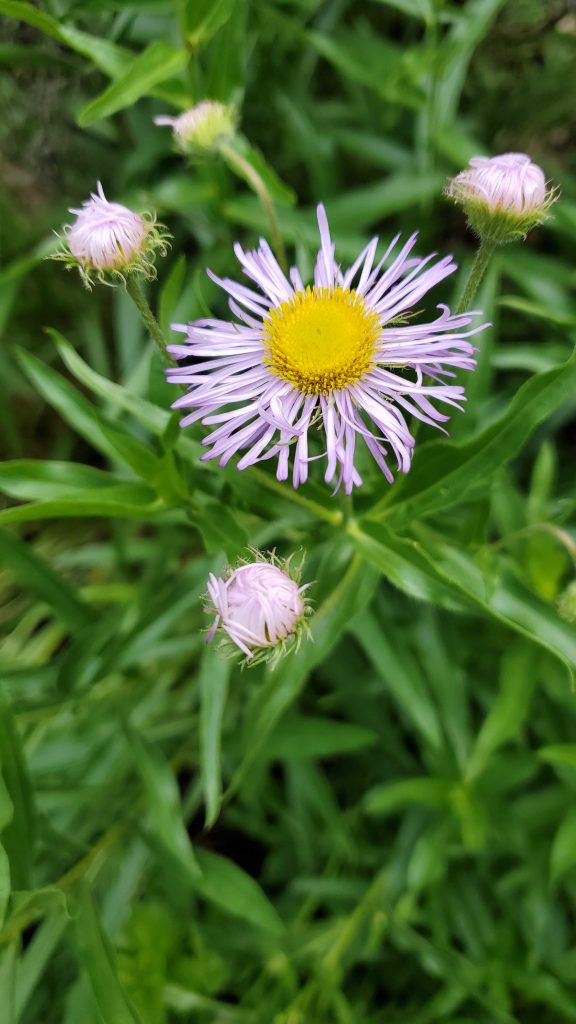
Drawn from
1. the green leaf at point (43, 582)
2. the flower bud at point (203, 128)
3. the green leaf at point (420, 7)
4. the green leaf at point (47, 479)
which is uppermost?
the green leaf at point (420, 7)

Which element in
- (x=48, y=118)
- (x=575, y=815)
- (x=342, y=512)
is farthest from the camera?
(x=48, y=118)

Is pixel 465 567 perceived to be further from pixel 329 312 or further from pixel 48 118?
pixel 48 118

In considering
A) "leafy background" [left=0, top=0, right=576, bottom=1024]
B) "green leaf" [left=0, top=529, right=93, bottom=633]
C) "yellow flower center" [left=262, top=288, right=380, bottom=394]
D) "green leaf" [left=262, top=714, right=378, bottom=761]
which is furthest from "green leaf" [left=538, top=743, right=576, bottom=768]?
"green leaf" [left=0, top=529, right=93, bottom=633]

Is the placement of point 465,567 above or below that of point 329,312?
below

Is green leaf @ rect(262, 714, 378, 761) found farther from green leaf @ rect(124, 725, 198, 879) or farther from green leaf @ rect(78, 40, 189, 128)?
green leaf @ rect(78, 40, 189, 128)

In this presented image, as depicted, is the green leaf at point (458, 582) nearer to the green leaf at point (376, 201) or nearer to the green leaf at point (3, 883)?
the green leaf at point (3, 883)

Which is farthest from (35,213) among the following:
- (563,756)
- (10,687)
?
(563,756)

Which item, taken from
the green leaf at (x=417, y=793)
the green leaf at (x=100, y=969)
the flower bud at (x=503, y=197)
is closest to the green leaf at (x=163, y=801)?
the green leaf at (x=100, y=969)
